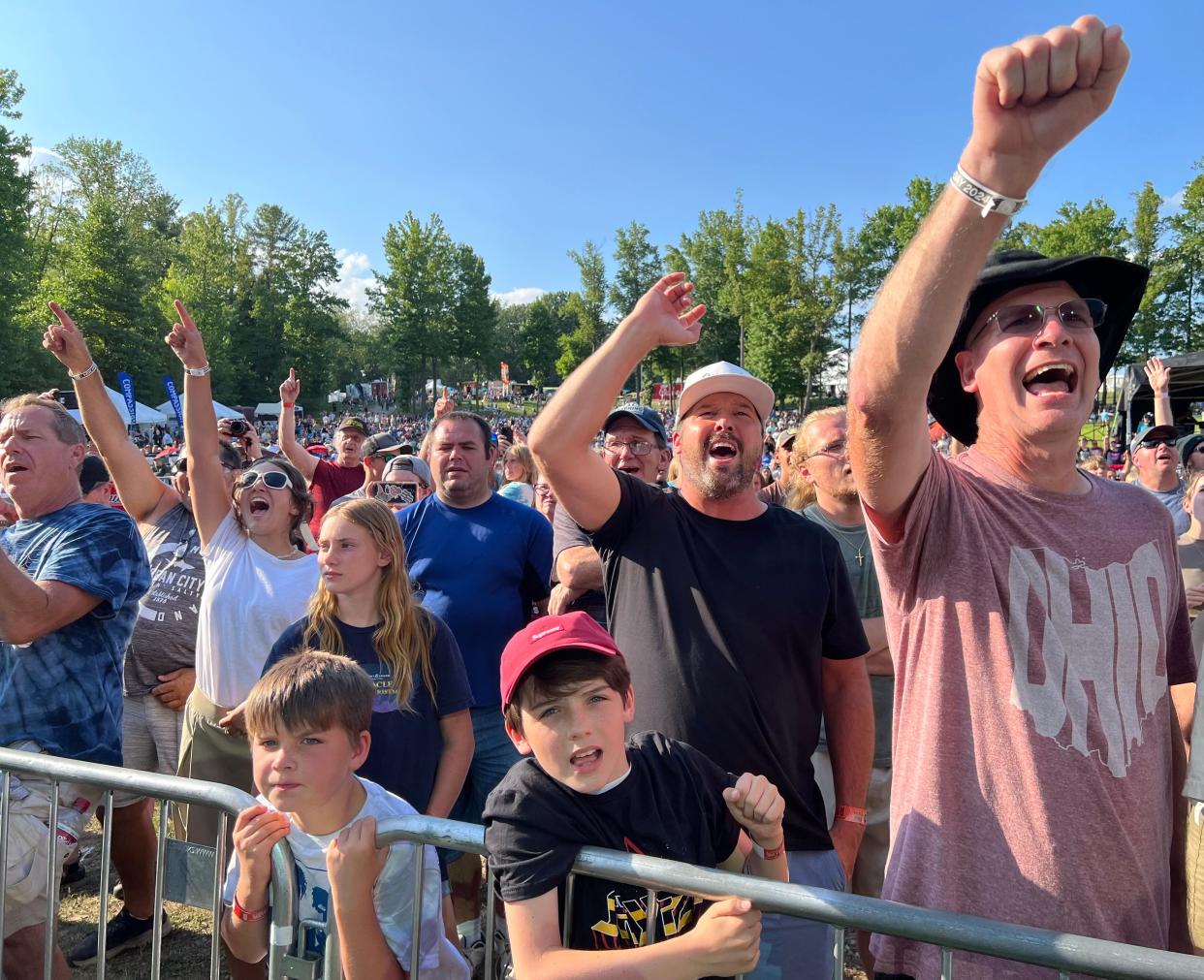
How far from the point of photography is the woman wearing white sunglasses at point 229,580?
346cm

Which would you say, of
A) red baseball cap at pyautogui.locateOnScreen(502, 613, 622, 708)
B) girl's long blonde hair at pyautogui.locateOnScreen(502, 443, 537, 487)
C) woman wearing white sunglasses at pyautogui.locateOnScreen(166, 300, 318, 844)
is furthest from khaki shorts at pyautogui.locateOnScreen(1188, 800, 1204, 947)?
girl's long blonde hair at pyautogui.locateOnScreen(502, 443, 537, 487)

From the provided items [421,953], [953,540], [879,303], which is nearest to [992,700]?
[953,540]

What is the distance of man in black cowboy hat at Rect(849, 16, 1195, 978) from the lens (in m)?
1.43

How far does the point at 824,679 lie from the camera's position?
246cm

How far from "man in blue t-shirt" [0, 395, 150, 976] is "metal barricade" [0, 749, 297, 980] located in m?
0.30

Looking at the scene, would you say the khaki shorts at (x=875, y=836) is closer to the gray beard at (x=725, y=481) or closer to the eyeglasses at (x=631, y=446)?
the gray beard at (x=725, y=481)

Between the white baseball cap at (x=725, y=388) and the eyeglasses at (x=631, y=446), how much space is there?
1.49 m

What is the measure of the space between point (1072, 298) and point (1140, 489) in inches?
18.5

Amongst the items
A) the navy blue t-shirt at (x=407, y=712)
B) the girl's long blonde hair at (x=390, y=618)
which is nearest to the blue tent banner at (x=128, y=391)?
the girl's long blonde hair at (x=390, y=618)

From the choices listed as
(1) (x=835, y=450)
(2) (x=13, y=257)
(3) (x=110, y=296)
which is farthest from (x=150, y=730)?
(3) (x=110, y=296)

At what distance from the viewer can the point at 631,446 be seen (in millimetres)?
4133

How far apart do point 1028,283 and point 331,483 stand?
6.55 metres

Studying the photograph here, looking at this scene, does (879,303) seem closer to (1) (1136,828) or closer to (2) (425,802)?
(1) (1136,828)

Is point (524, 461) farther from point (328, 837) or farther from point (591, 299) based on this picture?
point (591, 299)
